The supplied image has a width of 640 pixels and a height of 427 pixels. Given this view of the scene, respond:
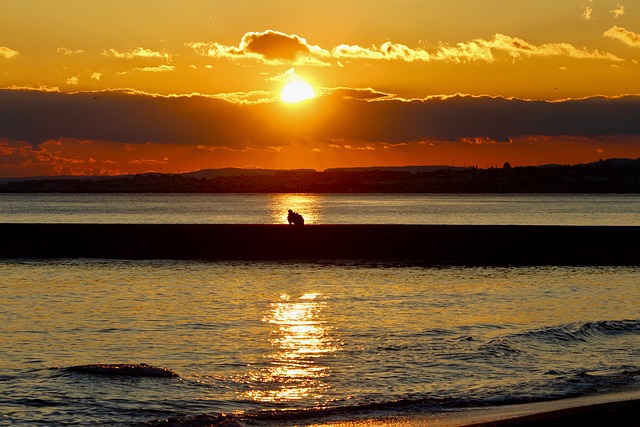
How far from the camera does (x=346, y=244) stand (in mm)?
47219

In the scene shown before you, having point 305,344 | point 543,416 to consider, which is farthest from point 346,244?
point 543,416

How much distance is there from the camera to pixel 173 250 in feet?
155

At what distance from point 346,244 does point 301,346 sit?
2651 centimetres

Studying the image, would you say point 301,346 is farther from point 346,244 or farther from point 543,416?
point 346,244

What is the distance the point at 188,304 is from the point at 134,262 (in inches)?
666

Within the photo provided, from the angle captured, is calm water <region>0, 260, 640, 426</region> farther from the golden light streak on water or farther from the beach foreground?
the beach foreground

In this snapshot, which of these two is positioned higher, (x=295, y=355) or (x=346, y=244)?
(x=346, y=244)

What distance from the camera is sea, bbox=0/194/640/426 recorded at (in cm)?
1558

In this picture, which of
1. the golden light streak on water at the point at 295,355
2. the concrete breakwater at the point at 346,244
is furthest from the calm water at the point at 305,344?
the concrete breakwater at the point at 346,244

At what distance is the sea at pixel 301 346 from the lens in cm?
1558

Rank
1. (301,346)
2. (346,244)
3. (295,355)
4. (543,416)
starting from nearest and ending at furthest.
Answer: (543,416) < (295,355) < (301,346) < (346,244)

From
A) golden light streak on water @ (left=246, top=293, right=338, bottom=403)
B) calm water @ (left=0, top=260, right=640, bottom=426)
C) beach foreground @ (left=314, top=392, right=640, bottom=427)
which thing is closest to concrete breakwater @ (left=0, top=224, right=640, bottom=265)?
calm water @ (left=0, top=260, right=640, bottom=426)

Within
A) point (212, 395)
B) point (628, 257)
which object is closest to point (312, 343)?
point (212, 395)

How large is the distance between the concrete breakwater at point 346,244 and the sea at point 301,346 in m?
9.65
